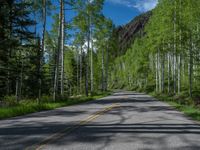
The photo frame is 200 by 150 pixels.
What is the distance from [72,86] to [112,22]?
846 inches

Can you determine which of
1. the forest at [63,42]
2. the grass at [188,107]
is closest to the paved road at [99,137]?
the grass at [188,107]

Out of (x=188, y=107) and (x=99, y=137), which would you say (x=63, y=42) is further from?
(x=99, y=137)

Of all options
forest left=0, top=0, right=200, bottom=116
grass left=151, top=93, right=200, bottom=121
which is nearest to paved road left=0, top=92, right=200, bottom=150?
grass left=151, top=93, right=200, bottom=121

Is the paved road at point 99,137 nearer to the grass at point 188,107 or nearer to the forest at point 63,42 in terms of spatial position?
the grass at point 188,107

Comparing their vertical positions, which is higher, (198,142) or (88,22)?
(88,22)

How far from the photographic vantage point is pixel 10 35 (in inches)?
1192

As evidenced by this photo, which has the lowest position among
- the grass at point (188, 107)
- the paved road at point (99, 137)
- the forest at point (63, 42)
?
the paved road at point (99, 137)

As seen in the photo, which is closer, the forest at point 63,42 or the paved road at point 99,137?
the paved road at point 99,137

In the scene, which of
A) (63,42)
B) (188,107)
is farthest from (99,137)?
(63,42)

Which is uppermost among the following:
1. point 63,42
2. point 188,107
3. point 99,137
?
point 63,42

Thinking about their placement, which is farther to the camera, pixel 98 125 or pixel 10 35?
pixel 10 35

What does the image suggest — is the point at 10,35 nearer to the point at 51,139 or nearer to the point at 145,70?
the point at 51,139

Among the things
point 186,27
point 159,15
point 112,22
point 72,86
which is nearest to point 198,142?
point 186,27

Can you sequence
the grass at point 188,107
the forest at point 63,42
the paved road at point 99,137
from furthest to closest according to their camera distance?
the forest at point 63,42, the grass at point 188,107, the paved road at point 99,137
